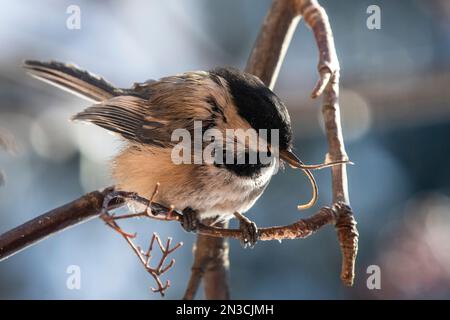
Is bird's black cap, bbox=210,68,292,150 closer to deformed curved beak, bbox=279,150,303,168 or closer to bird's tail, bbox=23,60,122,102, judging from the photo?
deformed curved beak, bbox=279,150,303,168

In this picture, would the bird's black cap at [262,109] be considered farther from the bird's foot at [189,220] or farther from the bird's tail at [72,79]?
the bird's tail at [72,79]

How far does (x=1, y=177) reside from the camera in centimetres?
128

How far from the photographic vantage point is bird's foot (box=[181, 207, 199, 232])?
1.63m

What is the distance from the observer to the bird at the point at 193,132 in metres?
1.55

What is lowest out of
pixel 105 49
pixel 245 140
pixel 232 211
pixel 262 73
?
pixel 232 211

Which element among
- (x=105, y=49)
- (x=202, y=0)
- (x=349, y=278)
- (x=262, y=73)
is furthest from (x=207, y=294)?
(x=202, y=0)

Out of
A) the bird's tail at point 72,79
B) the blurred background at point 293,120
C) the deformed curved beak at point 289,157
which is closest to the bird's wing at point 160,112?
the bird's tail at point 72,79

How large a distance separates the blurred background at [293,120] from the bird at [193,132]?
72 centimetres

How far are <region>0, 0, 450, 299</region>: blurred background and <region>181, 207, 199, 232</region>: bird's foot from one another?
86 centimetres

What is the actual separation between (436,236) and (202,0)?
198 centimetres

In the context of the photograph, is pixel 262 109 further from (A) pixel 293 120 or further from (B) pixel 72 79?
(A) pixel 293 120

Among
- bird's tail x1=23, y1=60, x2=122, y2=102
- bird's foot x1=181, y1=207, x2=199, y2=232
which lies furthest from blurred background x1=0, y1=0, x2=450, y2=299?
bird's foot x1=181, y1=207, x2=199, y2=232

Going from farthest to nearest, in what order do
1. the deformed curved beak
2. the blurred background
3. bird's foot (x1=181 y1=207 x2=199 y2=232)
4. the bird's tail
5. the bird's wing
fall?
the blurred background, the bird's tail, the bird's wing, bird's foot (x1=181 y1=207 x2=199 y2=232), the deformed curved beak
